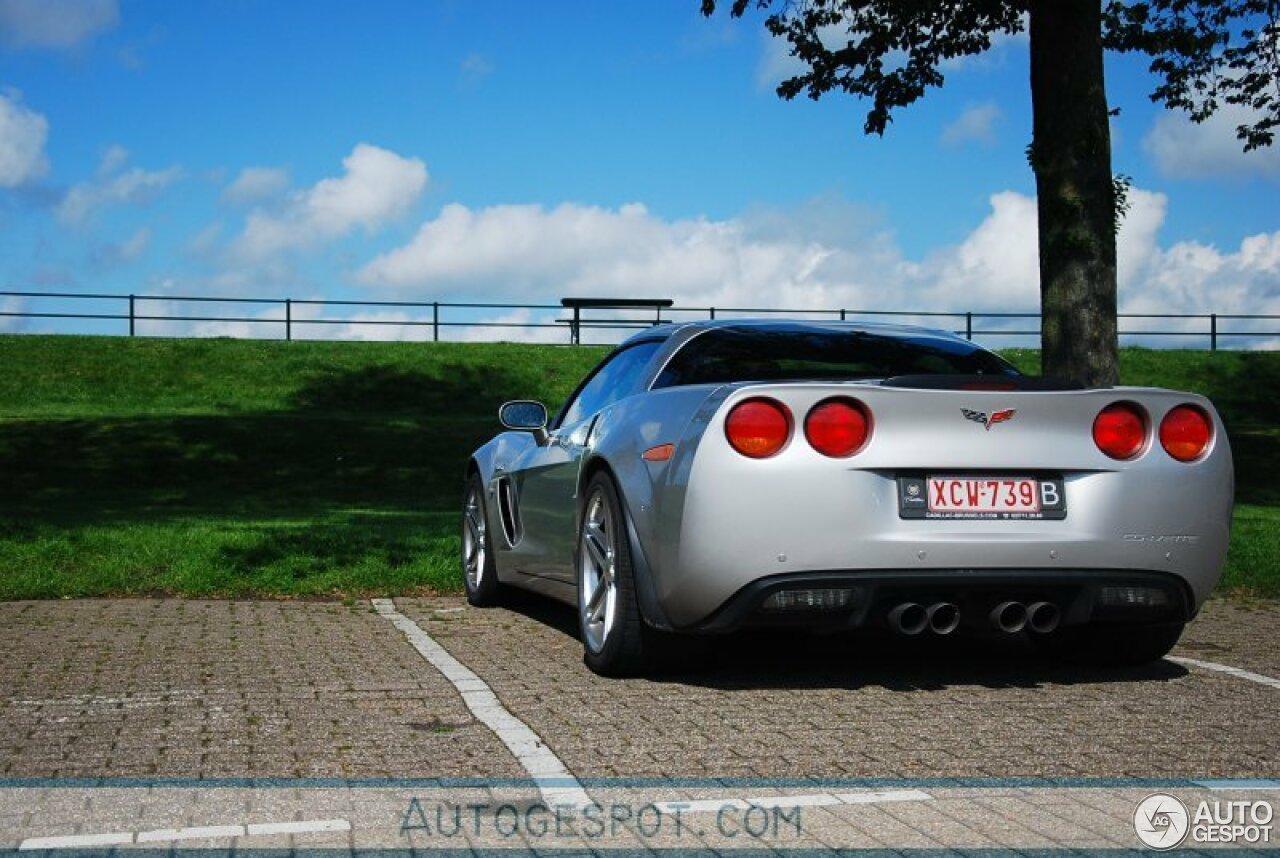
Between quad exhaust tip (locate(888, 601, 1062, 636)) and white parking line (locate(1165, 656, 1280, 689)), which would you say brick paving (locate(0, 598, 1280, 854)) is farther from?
quad exhaust tip (locate(888, 601, 1062, 636))

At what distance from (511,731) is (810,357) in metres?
2.22

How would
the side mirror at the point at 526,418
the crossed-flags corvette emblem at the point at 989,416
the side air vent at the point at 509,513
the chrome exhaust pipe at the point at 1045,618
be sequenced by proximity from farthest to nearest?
1. the side air vent at the point at 509,513
2. the side mirror at the point at 526,418
3. the chrome exhaust pipe at the point at 1045,618
4. the crossed-flags corvette emblem at the point at 989,416

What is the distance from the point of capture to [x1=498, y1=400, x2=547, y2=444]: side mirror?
818 cm

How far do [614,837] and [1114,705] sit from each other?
2.58 metres

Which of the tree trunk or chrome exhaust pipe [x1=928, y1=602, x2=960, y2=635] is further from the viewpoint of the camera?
the tree trunk

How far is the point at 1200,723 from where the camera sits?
5453 millimetres

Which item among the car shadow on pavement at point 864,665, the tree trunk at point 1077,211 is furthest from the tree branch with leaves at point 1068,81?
the car shadow on pavement at point 864,665

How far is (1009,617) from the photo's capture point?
5.84 meters

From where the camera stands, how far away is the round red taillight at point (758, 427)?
5.68 meters

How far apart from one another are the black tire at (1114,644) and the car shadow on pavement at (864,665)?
0.05 metres

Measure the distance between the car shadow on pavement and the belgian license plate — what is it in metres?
0.77

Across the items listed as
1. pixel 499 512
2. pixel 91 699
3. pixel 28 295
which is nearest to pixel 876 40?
pixel 499 512

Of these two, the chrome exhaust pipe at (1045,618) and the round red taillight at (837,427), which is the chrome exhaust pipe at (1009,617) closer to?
the chrome exhaust pipe at (1045,618)

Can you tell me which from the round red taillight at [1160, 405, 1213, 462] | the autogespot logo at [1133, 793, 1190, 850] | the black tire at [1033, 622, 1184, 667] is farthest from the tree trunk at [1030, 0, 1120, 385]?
the autogespot logo at [1133, 793, 1190, 850]
